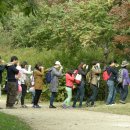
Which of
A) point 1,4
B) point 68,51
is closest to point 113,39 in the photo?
point 68,51

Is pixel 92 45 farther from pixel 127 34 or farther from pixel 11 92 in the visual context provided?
pixel 11 92

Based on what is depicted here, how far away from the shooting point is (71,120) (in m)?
15.6

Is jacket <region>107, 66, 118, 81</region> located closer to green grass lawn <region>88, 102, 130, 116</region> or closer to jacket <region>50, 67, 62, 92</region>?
green grass lawn <region>88, 102, 130, 116</region>

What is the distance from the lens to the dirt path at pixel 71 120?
14057 millimetres

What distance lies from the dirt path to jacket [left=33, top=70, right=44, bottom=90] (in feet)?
4.91

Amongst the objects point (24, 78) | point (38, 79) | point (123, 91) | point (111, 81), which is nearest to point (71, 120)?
point (38, 79)

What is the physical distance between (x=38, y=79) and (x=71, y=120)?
16.8 ft

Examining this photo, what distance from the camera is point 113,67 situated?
21562 millimetres

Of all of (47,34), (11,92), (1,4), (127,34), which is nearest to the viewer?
(1,4)

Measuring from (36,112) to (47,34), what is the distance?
35.0ft

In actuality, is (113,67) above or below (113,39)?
below

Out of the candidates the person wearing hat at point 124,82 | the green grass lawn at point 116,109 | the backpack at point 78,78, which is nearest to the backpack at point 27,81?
the backpack at point 78,78

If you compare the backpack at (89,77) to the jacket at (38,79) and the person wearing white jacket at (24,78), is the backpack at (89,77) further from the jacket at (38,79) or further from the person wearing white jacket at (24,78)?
the person wearing white jacket at (24,78)

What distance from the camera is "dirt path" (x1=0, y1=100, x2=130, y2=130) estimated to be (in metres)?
14.1
